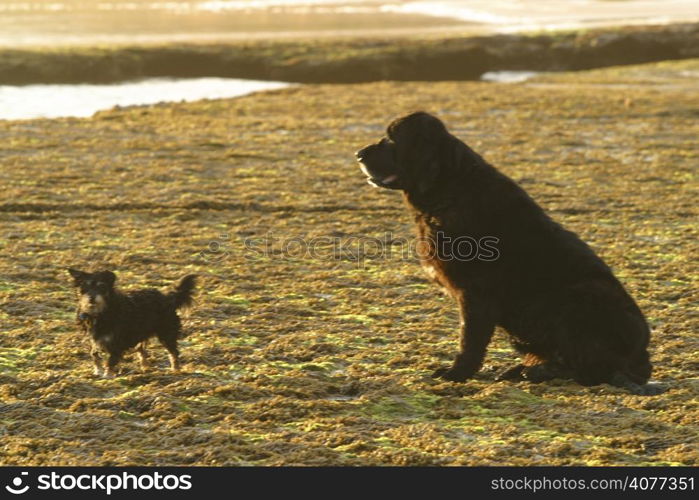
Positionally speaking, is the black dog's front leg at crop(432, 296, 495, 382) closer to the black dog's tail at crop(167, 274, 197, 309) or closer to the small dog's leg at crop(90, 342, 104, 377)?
the black dog's tail at crop(167, 274, 197, 309)

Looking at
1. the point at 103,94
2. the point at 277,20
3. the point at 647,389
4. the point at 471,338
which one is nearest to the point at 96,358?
the point at 471,338

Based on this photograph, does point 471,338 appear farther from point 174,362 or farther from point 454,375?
point 174,362

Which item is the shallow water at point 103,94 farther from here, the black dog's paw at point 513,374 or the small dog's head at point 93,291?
the black dog's paw at point 513,374

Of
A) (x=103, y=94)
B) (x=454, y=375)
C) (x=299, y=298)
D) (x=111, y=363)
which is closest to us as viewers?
(x=111, y=363)

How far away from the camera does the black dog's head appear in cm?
699

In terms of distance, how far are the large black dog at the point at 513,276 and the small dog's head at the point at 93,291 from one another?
2262mm

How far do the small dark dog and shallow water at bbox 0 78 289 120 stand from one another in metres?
19.0

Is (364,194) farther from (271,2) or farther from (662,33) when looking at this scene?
(271,2)

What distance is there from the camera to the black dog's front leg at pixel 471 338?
685 centimetres

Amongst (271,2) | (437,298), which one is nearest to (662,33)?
(437,298)

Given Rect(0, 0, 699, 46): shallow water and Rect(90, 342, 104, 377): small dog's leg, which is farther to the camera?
Rect(0, 0, 699, 46): shallow water

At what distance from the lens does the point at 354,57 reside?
3991cm

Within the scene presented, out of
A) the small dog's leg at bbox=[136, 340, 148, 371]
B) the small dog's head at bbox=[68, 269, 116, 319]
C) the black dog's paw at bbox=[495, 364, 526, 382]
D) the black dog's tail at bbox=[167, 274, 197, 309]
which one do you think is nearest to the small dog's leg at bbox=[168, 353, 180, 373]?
the small dog's leg at bbox=[136, 340, 148, 371]

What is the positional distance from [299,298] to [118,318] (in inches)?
103
